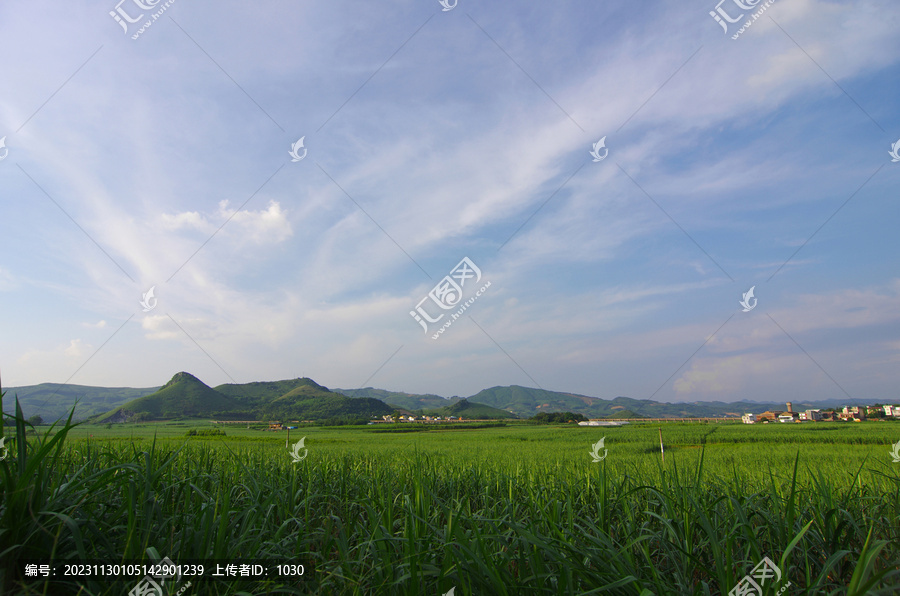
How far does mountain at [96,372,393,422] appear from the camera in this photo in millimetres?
39125

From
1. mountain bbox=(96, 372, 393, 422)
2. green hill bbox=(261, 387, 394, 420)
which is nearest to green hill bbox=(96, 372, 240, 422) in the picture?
mountain bbox=(96, 372, 393, 422)

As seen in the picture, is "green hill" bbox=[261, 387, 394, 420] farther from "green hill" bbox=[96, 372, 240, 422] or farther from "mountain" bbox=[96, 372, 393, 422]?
"green hill" bbox=[96, 372, 240, 422]

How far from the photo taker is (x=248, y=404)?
120 feet

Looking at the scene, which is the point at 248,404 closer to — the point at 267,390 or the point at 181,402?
the point at 267,390

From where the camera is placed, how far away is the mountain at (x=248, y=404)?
39125 mm

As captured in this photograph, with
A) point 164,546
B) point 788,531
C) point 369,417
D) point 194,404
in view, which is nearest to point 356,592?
point 164,546

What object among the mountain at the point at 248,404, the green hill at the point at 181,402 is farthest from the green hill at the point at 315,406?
the green hill at the point at 181,402

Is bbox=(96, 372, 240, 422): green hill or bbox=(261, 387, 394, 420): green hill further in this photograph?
bbox=(96, 372, 240, 422): green hill

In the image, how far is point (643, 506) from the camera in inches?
187

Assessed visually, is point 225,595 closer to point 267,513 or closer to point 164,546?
point 164,546

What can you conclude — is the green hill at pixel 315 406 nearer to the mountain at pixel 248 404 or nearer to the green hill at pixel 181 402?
the mountain at pixel 248 404

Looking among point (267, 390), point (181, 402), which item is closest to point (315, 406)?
point (267, 390)

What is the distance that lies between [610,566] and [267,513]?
2.66m

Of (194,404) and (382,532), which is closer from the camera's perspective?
(382,532)
